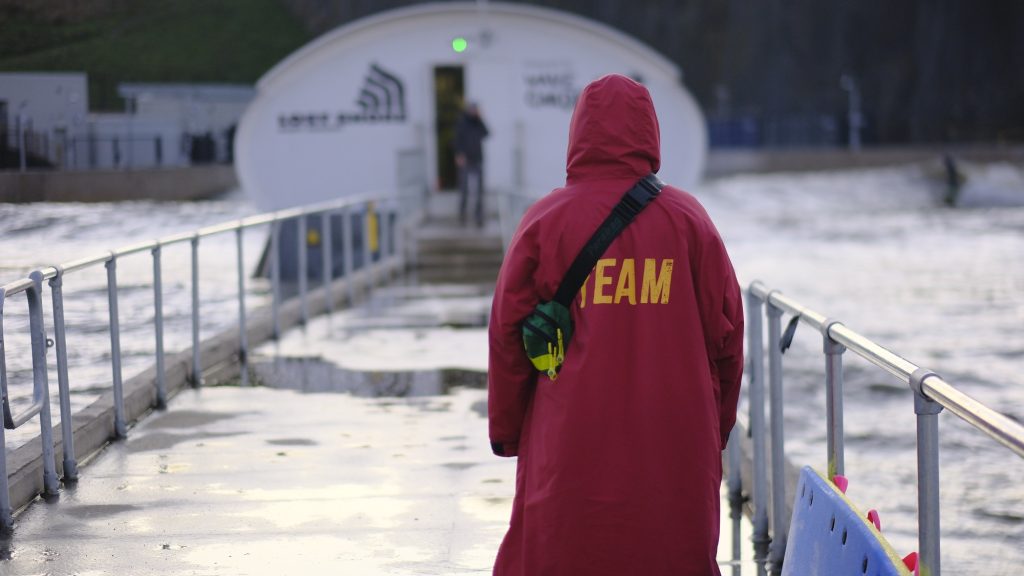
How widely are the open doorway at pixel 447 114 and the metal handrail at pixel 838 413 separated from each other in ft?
81.4

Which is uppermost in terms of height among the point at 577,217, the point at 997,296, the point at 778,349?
the point at 577,217

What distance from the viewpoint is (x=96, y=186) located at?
9.73 metres

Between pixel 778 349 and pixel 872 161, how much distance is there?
6009cm

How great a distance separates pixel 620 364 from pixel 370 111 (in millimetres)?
26803

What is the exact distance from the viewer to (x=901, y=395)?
1404cm

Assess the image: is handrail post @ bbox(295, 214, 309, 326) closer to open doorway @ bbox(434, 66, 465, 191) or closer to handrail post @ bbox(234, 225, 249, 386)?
handrail post @ bbox(234, 225, 249, 386)

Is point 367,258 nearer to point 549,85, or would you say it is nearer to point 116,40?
point 116,40

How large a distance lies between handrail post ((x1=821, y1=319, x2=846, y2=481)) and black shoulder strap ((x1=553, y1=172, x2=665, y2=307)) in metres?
0.97

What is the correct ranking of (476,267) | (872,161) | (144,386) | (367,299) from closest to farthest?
(144,386), (367,299), (476,267), (872,161)

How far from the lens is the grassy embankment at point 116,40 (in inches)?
318

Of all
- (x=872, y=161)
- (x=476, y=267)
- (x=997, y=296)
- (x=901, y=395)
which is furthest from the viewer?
(x=872, y=161)

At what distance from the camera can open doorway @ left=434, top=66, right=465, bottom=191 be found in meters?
30.8

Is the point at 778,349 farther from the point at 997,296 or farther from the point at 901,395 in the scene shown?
the point at 997,296

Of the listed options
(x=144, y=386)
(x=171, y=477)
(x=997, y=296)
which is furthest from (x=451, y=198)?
(x=171, y=477)
